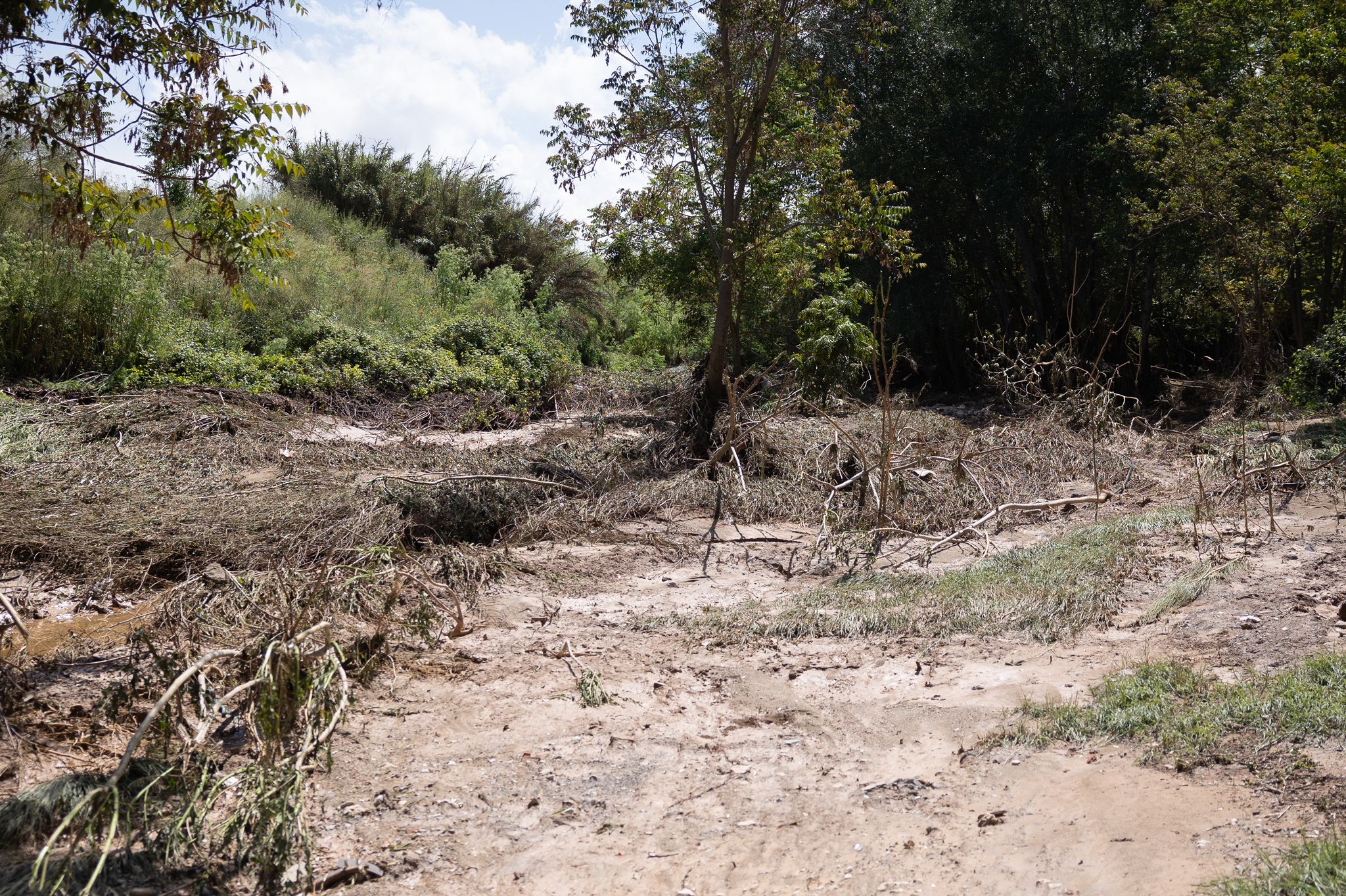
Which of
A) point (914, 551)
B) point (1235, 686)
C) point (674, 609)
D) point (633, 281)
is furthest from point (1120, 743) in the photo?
point (633, 281)

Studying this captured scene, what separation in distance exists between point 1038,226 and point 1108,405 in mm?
8098

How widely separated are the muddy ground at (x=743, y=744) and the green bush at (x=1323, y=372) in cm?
490

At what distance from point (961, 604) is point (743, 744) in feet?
6.58

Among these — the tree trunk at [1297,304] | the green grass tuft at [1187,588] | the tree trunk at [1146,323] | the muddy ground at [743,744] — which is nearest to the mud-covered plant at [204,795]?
the muddy ground at [743,744]

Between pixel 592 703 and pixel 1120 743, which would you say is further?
pixel 592 703

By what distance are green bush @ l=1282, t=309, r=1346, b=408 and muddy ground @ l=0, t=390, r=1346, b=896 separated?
4.90 m

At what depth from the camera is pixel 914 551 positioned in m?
7.68

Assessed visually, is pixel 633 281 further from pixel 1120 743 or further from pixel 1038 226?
pixel 1120 743

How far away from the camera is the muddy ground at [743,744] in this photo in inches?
129

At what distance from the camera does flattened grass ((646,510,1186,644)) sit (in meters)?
5.52

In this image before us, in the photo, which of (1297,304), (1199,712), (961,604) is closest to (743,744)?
(1199,712)

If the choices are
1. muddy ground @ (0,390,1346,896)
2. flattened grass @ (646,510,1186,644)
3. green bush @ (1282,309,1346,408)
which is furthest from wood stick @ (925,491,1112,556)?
green bush @ (1282,309,1346,408)

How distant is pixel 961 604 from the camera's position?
581 centimetres

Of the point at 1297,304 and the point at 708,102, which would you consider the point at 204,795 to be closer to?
the point at 708,102
